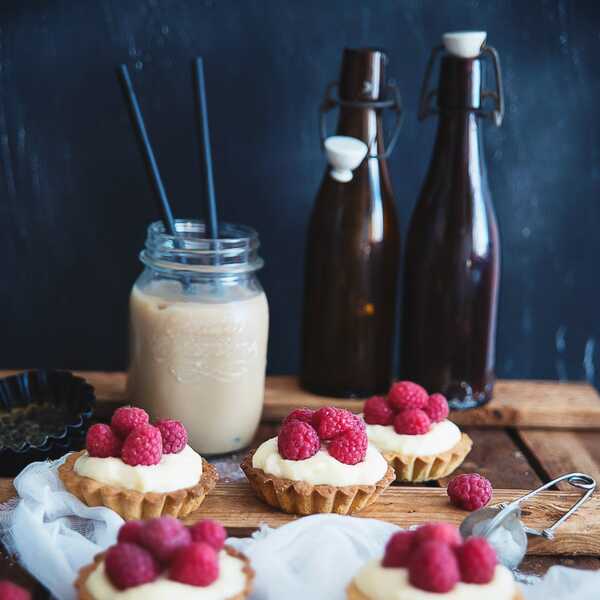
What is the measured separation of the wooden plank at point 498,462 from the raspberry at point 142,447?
18.9 inches

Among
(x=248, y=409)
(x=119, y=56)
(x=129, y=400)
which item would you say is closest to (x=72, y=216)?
(x=119, y=56)

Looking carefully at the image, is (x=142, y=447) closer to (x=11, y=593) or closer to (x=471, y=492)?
(x=11, y=593)

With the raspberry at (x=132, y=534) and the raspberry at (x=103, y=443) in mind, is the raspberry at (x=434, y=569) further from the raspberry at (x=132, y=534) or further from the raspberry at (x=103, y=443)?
the raspberry at (x=103, y=443)

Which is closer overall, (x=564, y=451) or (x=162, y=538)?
(x=162, y=538)

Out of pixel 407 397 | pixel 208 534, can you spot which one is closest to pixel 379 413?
A: pixel 407 397

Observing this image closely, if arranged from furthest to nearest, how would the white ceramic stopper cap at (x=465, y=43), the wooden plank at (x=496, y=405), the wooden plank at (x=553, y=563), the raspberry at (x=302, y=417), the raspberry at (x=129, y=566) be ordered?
1. the wooden plank at (x=496, y=405)
2. the white ceramic stopper cap at (x=465, y=43)
3. the raspberry at (x=302, y=417)
4. the wooden plank at (x=553, y=563)
5. the raspberry at (x=129, y=566)

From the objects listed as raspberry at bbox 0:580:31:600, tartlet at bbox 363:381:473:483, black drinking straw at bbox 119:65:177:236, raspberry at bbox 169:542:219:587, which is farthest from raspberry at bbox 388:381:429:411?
raspberry at bbox 0:580:31:600

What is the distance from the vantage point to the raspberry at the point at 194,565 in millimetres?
998

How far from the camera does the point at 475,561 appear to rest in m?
1.01

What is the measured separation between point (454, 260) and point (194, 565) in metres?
0.86

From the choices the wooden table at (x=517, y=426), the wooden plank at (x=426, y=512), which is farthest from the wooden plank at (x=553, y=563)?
the wooden table at (x=517, y=426)

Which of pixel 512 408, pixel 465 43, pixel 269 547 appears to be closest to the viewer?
pixel 269 547

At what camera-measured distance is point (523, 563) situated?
4.15ft

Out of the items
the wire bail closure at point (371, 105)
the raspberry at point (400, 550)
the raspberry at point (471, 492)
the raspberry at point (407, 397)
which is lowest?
the raspberry at point (471, 492)
